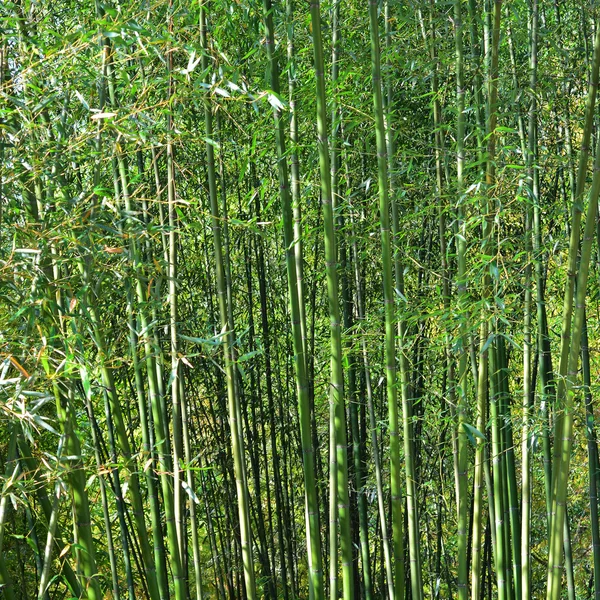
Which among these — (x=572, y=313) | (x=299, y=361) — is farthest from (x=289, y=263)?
(x=572, y=313)

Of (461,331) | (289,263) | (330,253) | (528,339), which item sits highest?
(330,253)

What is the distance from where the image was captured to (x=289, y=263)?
3025 millimetres

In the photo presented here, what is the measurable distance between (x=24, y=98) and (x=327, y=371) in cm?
328

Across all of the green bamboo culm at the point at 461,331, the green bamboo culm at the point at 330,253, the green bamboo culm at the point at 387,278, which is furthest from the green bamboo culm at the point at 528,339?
the green bamboo culm at the point at 330,253

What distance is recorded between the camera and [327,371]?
18.0 feet

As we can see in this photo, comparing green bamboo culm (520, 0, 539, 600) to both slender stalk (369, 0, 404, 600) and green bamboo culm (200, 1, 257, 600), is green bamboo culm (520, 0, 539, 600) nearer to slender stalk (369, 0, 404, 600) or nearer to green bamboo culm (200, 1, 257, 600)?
slender stalk (369, 0, 404, 600)

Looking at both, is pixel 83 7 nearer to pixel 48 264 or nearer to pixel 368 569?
pixel 48 264

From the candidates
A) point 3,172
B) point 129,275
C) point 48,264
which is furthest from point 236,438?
point 3,172

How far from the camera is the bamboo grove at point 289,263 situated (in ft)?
8.37

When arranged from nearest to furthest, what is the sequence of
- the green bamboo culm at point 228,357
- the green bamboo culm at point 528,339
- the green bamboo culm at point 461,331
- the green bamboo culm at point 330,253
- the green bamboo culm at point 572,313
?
the green bamboo culm at point 330,253 < the green bamboo culm at point 572,313 < the green bamboo culm at point 461,331 < the green bamboo culm at point 228,357 < the green bamboo culm at point 528,339

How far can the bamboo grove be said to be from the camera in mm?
2551

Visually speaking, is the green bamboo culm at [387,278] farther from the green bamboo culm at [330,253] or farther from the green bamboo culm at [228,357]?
the green bamboo culm at [228,357]

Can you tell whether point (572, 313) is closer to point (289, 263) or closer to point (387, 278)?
point (387, 278)

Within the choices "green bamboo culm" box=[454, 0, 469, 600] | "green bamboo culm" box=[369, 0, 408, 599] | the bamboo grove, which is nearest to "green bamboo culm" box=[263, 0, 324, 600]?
the bamboo grove
